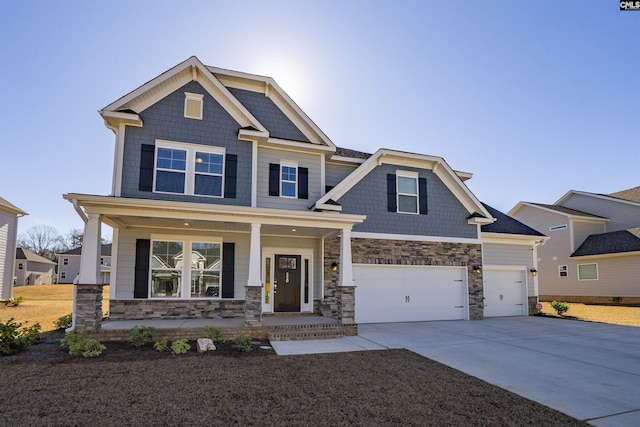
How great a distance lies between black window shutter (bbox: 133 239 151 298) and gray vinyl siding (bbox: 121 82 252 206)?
148cm

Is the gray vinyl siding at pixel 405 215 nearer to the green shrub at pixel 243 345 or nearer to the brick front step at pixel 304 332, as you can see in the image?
the brick front step at pixel 304 332

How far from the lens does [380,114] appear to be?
43.2ft

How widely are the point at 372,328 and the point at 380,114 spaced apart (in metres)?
7.31

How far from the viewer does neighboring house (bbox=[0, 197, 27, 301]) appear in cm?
1788

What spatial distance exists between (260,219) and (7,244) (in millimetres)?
16597

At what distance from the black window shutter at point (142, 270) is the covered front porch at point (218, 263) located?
0.03 meters

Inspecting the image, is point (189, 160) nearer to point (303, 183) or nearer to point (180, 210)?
point (180, 210)

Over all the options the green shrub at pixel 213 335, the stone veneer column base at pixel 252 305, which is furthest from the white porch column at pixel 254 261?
the green shrub at pixel 213 335

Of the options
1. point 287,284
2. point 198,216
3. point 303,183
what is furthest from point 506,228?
point 198,216

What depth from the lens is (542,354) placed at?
26.0 ft

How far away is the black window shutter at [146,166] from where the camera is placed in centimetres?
1055

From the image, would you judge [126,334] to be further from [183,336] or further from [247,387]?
[247,387]

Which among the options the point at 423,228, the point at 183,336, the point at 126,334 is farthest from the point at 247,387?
the point at 423,228

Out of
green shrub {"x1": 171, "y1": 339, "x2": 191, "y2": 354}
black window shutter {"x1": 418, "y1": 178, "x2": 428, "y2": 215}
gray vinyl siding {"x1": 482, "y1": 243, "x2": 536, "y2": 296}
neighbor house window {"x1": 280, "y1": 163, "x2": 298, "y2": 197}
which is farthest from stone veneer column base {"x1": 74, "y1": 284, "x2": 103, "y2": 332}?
gray vinyl siding {"x1": 482, "y1": 243, "x2": 536, "y2": 296}
